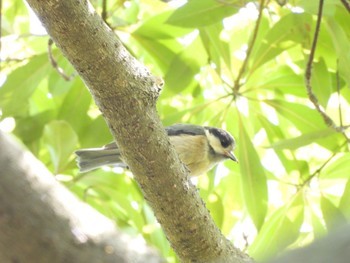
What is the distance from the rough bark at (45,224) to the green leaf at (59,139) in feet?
8.55

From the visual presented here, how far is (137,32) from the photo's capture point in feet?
12.0

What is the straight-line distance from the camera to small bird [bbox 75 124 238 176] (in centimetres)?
365

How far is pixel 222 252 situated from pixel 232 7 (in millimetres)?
1495

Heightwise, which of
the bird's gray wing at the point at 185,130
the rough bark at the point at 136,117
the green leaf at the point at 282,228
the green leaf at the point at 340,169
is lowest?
the rough bark at the point at 136,117

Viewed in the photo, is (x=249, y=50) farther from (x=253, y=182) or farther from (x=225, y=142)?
(x=225, y=142)

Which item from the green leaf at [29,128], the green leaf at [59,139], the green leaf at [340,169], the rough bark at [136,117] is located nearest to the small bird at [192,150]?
the green leaf at [59,139]

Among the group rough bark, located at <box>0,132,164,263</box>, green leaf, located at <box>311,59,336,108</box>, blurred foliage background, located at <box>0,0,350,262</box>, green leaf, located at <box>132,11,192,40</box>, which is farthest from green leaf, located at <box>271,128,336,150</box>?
rough bark, located at <box>0,132,164,263</box>

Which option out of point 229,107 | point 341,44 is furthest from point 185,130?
point 341,44

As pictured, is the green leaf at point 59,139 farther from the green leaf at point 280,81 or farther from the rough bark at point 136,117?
the rough bark at point 136,117

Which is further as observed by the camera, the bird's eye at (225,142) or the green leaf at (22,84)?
the bird's eye at (225,142)

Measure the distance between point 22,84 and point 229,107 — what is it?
1058mm

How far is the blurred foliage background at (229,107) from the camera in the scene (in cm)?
329

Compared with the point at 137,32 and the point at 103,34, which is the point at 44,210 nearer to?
the point at 103,34

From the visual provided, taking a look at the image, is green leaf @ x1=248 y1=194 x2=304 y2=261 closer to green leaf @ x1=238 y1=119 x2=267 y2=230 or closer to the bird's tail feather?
green leaf @ x1=238 y1=119 x2=267 y2=230
